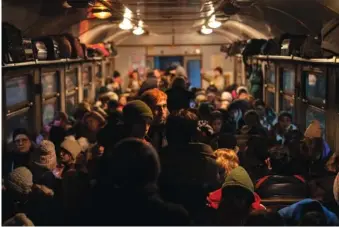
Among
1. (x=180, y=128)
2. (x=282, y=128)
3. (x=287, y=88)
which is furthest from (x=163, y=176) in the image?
(x=287, y=88)

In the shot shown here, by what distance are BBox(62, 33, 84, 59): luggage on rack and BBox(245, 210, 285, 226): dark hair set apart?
155cm

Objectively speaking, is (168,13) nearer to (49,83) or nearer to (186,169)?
(49,83)

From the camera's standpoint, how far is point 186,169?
96.1 inches

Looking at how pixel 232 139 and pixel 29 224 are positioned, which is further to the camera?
pixel 232 139

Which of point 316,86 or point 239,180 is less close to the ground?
point 316,86

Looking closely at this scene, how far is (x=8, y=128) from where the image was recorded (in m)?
2.54

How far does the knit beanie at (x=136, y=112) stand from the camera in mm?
2479

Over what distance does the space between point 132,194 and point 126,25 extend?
223 cm

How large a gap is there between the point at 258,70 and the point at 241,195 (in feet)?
17.2

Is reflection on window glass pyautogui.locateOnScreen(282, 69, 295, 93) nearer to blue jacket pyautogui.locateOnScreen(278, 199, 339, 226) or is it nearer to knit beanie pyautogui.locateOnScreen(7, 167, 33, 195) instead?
blue jacket pyautogui.locateOnScreen(278, 199, 339, 226)

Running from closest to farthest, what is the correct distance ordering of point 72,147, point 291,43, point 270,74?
1. point 72,147
2. point 291,43
3. point 270,74

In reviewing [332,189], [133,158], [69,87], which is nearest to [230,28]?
[69,87]

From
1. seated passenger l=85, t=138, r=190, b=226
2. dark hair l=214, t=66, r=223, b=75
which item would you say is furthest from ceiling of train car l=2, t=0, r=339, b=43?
dark hair l=214, t=66, r=223, b=75

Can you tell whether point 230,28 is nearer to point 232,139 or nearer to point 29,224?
point 232,139
